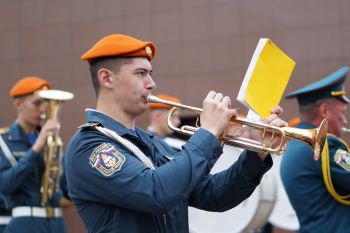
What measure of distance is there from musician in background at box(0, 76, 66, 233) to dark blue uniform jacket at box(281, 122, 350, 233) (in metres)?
2.16

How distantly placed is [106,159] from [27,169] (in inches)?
124

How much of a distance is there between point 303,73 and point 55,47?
12.7ft

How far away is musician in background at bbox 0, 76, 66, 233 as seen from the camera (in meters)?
6.26

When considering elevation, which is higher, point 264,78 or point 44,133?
point 264,78

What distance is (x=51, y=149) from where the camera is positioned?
653cm

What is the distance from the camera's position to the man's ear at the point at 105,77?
3555 millimetres

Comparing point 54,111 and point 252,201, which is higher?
point 54,111

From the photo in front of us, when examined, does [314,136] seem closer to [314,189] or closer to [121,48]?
[121,48]

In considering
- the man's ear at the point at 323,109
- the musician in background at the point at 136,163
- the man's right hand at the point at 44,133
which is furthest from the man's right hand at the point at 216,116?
the man's right hand at the point at 44,133

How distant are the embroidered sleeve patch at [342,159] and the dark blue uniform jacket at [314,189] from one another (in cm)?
2

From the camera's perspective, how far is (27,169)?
247 inches

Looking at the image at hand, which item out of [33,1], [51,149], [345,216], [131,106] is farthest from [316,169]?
[33,1]

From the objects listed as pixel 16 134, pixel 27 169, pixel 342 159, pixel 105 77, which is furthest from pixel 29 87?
pixel 105 77

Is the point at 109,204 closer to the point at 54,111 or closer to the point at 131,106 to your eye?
the point at 131,106
